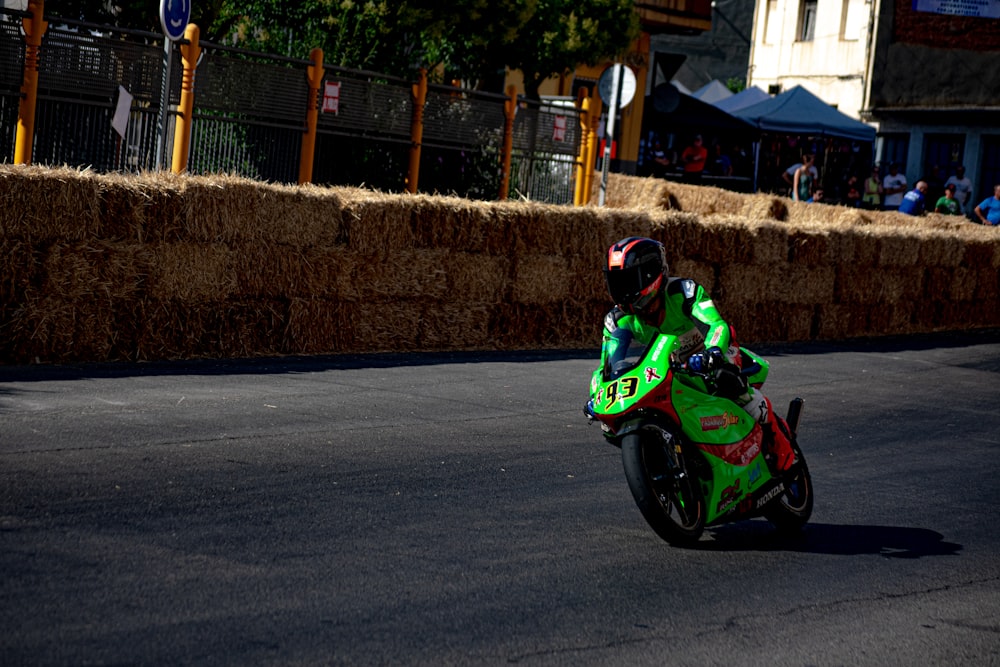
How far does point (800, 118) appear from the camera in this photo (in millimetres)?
32938

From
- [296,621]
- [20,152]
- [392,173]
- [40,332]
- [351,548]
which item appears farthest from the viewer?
[392,173]

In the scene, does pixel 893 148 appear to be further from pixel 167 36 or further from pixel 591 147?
pixel 167 36

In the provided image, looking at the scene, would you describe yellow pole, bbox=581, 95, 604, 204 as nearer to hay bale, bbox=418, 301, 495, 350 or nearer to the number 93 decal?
hay bale, bbox=418, 301, 495, 350

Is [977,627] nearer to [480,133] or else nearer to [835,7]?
[480,133]

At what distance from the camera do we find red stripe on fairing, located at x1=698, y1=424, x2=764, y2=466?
21.3 feet

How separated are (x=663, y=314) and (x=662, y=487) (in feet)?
2.63

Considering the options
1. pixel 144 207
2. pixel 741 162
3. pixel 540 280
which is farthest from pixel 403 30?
pixel 144 207

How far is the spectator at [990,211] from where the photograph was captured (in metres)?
25.4

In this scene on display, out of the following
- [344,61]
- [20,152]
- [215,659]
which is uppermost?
[344,61]

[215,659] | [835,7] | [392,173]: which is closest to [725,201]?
[392,173]

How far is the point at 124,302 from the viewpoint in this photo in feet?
35.7

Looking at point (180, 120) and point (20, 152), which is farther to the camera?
point (180, 120)

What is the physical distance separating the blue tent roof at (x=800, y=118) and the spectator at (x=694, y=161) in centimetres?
303

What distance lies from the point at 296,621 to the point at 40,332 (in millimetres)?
6233
